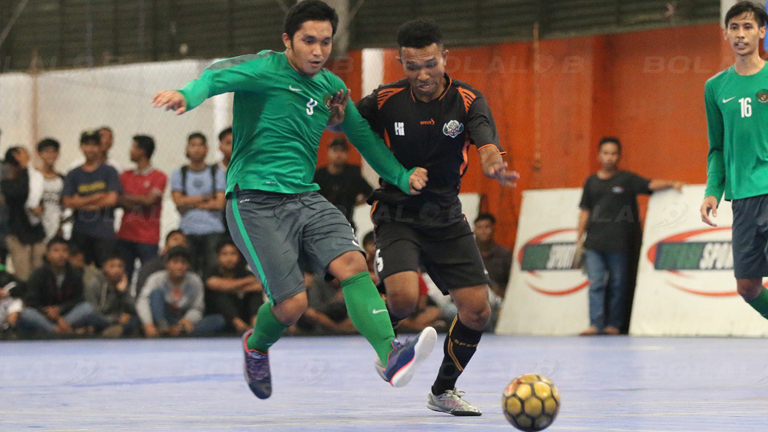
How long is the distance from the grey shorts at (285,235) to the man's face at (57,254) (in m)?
8.64

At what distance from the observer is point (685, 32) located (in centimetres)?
1650

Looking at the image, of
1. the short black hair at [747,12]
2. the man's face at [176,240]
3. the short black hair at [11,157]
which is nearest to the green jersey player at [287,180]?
the short black hair at [747,12]

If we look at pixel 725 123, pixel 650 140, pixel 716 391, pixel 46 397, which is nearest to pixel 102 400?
pixel 46 397

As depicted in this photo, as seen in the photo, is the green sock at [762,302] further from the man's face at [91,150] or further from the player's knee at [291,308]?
the man's face at [91,150]

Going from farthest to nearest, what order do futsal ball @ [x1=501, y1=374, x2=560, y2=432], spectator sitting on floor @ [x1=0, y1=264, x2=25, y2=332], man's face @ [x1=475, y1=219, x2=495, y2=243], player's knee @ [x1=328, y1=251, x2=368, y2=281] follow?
1. man's face @ [x1=475, y1=219, x2=495, y2=243]
2. spectator sitting on floor @ [x1=0, y1=264, x2=25, y2=332]
3. player's knee @ [x1=328, y1=251, x2=368, y2=281]
4. futsal ball @ [x1=501, y1=374, x2=560, y2=432]

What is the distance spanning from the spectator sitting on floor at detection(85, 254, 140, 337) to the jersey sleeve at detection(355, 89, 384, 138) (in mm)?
8607

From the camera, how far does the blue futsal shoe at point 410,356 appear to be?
5.30m

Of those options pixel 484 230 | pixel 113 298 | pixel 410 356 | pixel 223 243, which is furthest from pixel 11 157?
pixel 410 356

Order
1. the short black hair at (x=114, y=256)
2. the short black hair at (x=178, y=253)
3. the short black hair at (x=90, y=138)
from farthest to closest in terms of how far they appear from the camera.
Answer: the short black hair at (x=114, y=256) → the short black hair at (x=90, y=138) → the short black hair at (x=178, y=253)

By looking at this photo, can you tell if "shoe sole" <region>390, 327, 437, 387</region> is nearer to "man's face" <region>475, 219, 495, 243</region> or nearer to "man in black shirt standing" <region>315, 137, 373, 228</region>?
"man in black shirt standing" <region>315, 137, 373, 228</region>

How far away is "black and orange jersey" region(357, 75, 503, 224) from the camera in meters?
6.34

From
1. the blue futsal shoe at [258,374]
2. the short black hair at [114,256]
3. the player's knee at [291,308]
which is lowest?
the short black hair at [114,256]

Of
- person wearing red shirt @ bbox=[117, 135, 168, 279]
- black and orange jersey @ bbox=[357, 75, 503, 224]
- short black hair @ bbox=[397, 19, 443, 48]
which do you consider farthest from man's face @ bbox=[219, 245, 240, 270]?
short black hair @ bbox=[397, 19, 443, 48]

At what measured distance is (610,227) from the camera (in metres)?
14.6
